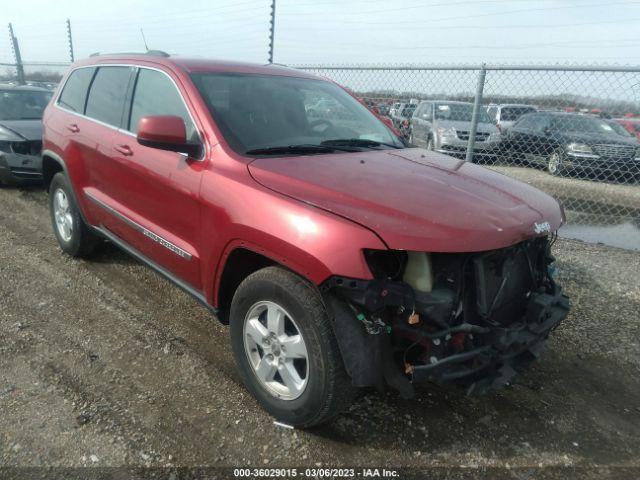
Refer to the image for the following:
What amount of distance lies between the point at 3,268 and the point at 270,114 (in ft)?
10.0

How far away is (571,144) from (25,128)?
913cm

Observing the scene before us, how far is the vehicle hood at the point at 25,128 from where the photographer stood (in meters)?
7.00

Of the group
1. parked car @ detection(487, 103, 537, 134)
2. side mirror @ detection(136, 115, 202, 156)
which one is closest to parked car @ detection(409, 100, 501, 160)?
parked car @ detection(487, 103, 537, 134)

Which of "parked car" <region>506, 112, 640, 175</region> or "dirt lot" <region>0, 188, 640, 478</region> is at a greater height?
"parked car" <region>506, 112, 640, 175</region>

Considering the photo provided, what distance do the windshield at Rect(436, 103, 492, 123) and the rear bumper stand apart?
277 inches

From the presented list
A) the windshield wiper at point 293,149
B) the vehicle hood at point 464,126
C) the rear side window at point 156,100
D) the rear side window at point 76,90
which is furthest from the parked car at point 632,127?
the rear side window at point 76,90

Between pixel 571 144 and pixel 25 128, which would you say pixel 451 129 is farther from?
pixel 25 128

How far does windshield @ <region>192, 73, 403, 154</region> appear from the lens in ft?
9.46

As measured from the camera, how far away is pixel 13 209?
250 inches

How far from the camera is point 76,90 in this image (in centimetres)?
441

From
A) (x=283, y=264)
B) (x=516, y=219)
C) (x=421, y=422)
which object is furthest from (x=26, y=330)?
(x=516, y=219)

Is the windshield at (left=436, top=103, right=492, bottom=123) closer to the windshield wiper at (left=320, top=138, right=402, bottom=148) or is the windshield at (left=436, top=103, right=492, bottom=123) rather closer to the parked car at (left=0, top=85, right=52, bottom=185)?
the windshield wiper at (left=320, top=138, right=402, bottom=148)

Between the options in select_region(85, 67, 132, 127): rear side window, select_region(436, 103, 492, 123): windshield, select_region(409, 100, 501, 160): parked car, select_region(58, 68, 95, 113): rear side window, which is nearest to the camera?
select_region(85, 67, 132, 127): rear side window

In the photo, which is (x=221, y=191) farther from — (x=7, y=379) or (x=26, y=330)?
(x=26, y=330)
